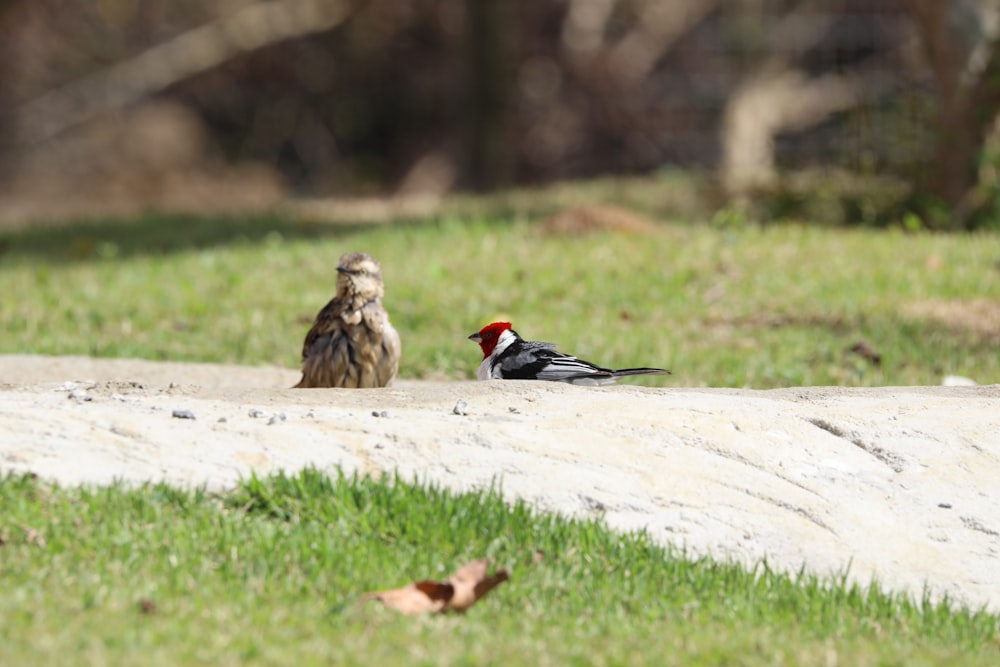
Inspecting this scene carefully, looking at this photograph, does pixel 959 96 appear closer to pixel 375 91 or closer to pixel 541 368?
pixel 541 368

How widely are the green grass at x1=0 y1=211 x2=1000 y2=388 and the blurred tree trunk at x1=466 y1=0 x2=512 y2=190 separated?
548 centimetres

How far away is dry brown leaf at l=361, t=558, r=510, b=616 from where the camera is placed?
4.11 meters

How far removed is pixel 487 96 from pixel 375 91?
474 cm

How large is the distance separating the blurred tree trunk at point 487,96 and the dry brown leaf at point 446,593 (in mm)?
Result: 13870

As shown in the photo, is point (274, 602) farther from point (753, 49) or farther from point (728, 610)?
point (753, 49)

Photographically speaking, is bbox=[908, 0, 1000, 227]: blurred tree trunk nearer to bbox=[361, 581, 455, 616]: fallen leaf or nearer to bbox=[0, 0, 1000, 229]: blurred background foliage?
bbox=[0, 0, 1000, 229]: blurred background foliage

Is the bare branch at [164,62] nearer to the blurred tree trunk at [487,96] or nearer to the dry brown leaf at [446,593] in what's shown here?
the blurred tree trunk at [487,96]

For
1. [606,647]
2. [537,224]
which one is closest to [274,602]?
[606,647]

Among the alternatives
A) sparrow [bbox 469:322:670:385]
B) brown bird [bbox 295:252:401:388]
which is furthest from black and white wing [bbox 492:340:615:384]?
brown bird [bbox 295:252:401:388]

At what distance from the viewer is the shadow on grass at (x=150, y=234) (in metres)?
12.6

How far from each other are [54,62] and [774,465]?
18279 millimetres

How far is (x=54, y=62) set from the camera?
21.1m

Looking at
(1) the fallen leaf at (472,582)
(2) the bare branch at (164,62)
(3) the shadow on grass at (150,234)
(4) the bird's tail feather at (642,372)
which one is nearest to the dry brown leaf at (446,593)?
(1) the fallen leaf at (472,582)

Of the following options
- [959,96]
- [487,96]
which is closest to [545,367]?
[959,96]
